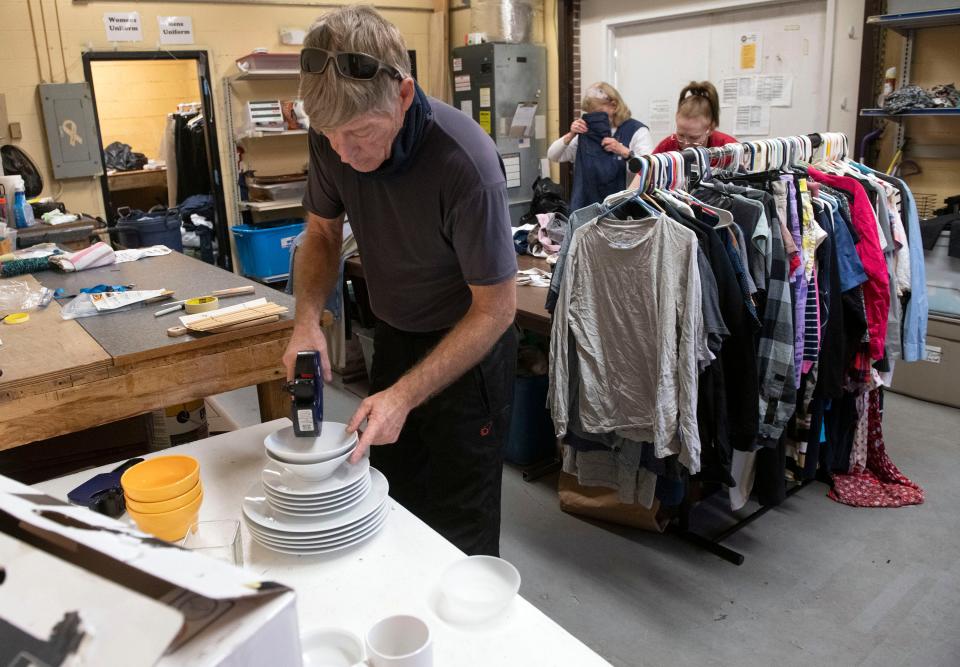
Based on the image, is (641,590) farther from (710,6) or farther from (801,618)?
(710,6)

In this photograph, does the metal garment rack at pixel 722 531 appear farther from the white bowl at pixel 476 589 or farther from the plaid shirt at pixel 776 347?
the white bowl at pixel 476 589

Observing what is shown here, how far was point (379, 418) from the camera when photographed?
1.28 metres

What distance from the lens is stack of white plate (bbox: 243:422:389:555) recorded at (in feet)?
3.76

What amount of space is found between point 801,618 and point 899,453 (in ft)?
4.50

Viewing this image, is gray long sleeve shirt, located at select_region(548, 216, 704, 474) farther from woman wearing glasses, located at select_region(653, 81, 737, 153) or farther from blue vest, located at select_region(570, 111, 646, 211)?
blue vest, located at select_region(570, 111, 646, 211)

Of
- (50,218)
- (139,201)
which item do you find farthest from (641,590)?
(139,201)

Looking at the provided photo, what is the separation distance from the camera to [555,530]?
9.34 feet

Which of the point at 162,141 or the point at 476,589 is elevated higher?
the point at 162,141

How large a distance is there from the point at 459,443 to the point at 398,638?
0.83 meters

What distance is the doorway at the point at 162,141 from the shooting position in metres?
5.87

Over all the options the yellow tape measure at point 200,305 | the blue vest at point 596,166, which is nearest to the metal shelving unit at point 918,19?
the blue vest at point 596,166

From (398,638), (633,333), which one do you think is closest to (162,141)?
(633,333)

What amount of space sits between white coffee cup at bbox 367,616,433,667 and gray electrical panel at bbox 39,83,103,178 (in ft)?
17.7

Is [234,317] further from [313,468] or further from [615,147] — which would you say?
[615,147]
